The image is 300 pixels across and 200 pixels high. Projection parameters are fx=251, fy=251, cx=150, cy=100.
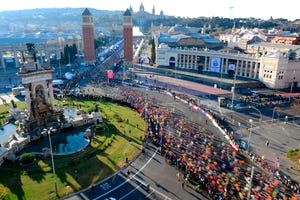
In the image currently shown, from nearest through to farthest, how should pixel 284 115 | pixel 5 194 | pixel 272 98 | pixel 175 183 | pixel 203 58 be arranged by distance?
pixel 5 194
pixel 175 183
pixel 284 115
pixel 272 98
pixel 203 58

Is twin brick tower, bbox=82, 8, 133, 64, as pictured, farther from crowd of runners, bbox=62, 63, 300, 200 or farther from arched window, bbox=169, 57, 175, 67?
crowd of runners, bbox=62, 63, 300, 200

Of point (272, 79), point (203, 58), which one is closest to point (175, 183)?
point (272, 79)

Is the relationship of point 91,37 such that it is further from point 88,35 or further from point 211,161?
point 211,161

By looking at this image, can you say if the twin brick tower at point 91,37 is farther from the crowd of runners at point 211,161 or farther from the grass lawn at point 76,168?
the grass lawn at point 76,168

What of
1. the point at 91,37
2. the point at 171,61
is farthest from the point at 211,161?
the point at 91,37

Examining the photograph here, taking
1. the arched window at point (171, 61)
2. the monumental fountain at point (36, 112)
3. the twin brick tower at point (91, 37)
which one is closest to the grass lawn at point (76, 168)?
the monumental fountain at point (36, 112)

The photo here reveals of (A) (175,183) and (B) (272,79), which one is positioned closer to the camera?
(A) (175,183)

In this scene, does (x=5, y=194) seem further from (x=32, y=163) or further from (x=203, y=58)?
(x=203, y=58)

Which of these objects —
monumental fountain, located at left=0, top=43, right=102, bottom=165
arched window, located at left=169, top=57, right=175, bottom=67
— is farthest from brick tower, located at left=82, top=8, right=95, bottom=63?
monumental fountain, located at left=0, top=43, right=102, bottom=165
